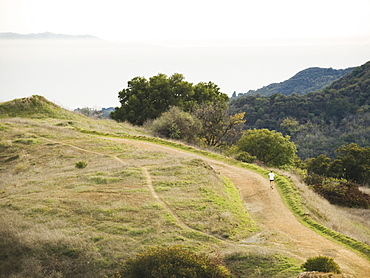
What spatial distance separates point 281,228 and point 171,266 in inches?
267

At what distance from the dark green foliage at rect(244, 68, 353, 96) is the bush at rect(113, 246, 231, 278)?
172 meters

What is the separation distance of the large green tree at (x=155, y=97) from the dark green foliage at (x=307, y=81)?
135m

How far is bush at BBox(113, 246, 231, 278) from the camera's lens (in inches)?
388

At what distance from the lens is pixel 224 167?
25.3 metres

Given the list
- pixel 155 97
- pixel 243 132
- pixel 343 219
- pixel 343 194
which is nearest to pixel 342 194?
pixel 343 194

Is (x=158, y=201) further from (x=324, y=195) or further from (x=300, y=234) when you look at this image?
(x=324, y=195)

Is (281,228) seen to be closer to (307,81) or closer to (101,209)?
(101,209)

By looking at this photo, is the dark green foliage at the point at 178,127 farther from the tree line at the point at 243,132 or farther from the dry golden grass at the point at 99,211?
the dry golden grass at the point at 99,211

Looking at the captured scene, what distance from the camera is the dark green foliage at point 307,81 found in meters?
178

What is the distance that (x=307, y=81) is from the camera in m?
185

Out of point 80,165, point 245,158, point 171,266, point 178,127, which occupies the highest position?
point 171,266

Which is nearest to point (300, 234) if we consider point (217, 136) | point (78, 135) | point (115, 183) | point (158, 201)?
point (158, 201)

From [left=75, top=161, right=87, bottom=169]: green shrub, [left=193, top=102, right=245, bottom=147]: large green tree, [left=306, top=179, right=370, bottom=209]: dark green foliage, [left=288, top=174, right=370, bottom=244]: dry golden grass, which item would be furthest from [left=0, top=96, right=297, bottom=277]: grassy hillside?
[left=193, top=102, right=245, bottom=147]: large green tree

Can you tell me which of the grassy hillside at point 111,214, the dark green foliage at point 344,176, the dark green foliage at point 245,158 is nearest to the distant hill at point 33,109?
the grassy hillside at point 111,214
